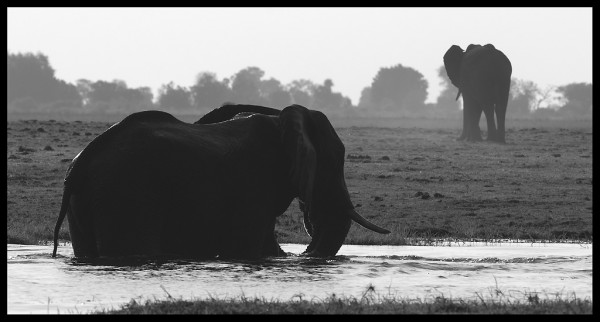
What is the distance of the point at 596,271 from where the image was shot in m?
12.5

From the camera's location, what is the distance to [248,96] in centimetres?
10256

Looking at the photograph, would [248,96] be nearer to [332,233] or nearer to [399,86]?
[399,86]

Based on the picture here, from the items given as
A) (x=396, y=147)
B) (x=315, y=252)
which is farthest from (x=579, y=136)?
(x=315, y=252)

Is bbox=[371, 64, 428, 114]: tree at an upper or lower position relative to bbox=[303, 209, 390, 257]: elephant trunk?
upper

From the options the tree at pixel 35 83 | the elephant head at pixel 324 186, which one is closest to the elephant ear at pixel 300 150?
the elephant head at pixel 324 186

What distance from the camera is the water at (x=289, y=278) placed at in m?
11.1

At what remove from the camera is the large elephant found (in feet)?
43.1

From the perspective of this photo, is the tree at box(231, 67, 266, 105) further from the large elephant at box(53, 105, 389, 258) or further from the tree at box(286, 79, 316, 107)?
the large elephant at box(53, 105, 389, 258)

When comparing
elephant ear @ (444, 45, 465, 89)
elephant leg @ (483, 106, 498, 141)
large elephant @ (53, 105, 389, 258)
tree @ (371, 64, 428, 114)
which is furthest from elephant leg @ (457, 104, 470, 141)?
tree @ (371, 64, 428, 114)

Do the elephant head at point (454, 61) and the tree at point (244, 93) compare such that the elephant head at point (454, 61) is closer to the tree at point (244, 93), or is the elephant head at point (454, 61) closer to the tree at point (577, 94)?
the tree at point (244, 93)

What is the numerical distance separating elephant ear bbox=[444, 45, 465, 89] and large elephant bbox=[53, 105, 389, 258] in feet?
86.6

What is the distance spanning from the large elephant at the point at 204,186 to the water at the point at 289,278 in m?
0.35

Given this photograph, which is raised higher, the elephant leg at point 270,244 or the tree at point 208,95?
the tree at point 208,95
